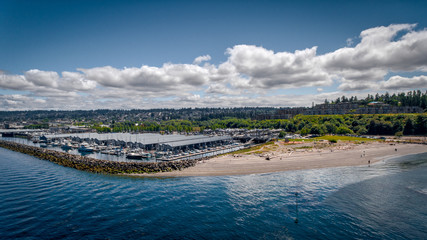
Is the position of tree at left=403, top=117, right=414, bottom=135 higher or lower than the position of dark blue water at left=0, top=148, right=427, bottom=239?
higher

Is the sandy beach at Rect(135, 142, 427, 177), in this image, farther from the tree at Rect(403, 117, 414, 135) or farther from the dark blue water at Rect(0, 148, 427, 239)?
the tree at Rect(403, 117, 414, 135)

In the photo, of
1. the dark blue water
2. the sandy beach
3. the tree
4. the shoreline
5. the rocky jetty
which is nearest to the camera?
the dark blue water

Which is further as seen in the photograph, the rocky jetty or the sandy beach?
the rocky jetty

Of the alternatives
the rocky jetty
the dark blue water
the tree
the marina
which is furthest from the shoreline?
the tree

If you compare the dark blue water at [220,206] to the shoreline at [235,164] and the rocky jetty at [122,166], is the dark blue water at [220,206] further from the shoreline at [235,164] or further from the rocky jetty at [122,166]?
the rocky jetty at [122,166]

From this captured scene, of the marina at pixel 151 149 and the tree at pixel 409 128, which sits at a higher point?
the tree at pixel 409 128

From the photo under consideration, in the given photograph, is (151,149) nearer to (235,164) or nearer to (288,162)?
(235,164)

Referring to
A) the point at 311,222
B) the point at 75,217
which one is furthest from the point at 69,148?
the point at 311,222

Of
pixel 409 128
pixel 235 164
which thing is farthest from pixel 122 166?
pixel 409 128

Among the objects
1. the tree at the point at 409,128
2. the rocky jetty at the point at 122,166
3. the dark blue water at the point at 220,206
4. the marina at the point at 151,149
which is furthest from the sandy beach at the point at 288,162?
the tree at the point at 409,128
